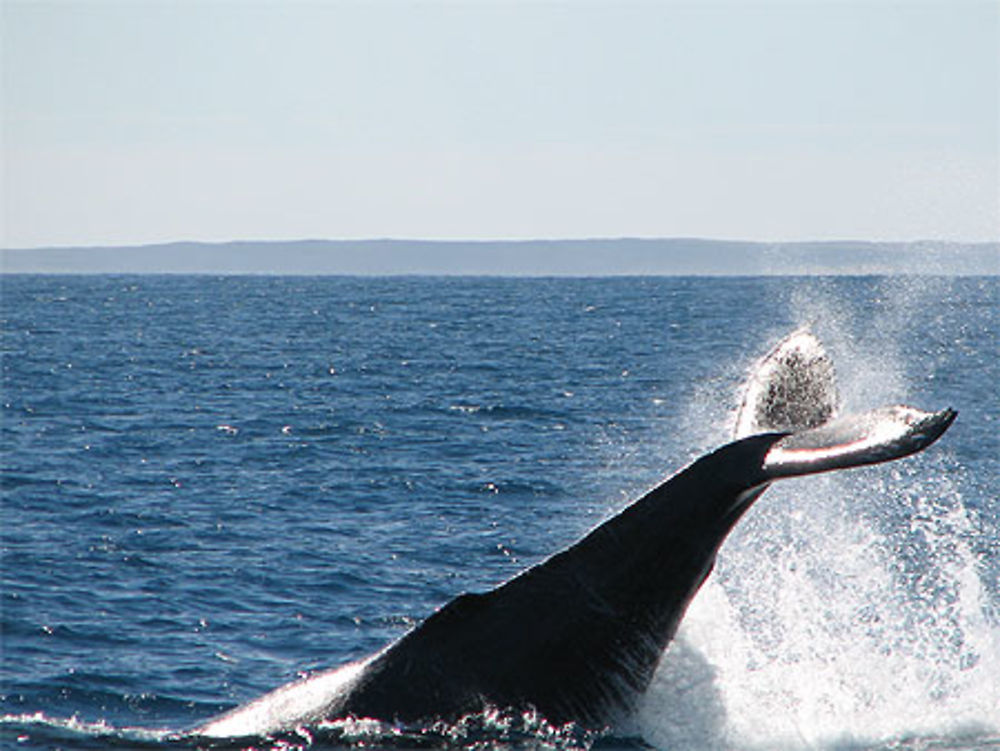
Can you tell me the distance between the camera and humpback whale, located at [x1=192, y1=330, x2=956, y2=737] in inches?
246

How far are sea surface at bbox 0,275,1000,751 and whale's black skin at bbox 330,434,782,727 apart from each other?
15cm

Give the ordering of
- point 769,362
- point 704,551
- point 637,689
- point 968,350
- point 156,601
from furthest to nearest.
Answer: point 968,350 < point 156,601 < point 769,362 < point 637,689 < point 704,551

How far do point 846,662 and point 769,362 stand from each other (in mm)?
3308

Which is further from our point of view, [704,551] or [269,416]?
[269,416]

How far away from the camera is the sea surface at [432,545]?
8.54 metres

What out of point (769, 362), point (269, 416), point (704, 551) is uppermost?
point (769, 362)

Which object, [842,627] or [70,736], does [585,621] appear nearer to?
[70,736]

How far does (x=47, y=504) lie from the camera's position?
19703mm

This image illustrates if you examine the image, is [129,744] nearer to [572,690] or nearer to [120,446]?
[572,690]

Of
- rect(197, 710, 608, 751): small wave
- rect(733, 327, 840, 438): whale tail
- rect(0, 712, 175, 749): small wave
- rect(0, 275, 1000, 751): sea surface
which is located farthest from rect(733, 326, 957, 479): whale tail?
rect(0, 712, 175, 749): small wave

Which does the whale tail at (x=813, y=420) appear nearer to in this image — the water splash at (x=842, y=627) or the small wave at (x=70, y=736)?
the water splash at (x=842, y=627)

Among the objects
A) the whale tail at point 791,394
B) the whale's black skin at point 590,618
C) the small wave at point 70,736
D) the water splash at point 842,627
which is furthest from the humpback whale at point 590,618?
the small wave at point 70,736

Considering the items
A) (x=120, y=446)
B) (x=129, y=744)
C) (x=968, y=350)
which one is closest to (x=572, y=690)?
(x=129, y=744)

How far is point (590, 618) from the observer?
6477 millimetres
